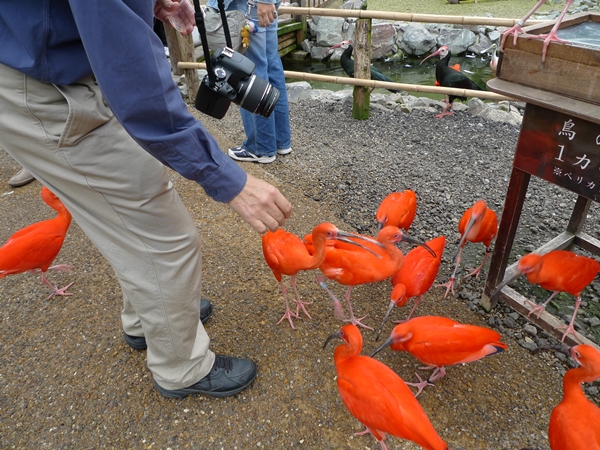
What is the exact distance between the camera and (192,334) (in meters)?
1.93

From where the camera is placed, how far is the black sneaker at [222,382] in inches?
84.0

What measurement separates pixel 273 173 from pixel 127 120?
310 cm

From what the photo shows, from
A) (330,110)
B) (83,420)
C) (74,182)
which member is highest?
(74,182)

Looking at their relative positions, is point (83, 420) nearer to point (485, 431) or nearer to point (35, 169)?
point (35, 169)

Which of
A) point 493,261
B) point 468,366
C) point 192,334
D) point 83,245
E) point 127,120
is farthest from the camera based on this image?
point 83,245

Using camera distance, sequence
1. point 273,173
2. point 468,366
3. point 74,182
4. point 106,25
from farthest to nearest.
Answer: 1. point 273,173
2. point 468,366
3. point 74,182
4. point 106,25

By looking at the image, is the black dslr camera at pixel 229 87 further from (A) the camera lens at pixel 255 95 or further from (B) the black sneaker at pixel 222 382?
(B) the black sneaker at pixel 222 382

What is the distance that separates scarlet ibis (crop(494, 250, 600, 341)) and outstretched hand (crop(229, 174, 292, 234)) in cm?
176

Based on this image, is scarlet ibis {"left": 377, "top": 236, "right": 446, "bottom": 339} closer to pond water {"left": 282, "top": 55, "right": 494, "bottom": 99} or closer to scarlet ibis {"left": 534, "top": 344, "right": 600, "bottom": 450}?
scarlet ibis {"left": 534, "top": 344, "right": 600, "bottom": 450}

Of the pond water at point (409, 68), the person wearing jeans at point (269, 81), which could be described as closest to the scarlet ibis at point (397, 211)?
the person wearing jeans at point (269, 81)

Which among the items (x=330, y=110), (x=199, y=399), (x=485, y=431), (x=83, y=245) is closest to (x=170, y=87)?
(x=199, y=399)

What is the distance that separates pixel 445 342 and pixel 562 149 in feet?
3.39

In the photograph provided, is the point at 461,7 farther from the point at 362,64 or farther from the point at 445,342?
the point at 445,342

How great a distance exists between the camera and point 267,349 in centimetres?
247
